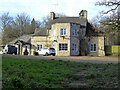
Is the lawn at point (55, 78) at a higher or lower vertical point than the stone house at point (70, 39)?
lower

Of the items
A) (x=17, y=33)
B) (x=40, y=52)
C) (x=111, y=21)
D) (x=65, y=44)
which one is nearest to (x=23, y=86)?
(x=111, y=21)

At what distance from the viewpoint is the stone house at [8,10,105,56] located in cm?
3481

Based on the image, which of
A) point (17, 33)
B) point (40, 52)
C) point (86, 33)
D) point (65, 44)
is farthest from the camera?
point (17, 33)

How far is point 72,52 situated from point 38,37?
8.77 m

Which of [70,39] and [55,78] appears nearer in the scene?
[55,78]

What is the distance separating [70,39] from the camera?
34875mm

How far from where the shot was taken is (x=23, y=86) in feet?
19.0

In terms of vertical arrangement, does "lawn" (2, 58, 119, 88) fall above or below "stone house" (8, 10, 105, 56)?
below

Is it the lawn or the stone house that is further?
the stone house

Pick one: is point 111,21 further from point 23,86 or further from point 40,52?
point 40,52

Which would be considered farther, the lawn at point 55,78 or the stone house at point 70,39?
the stone house at point 70,39

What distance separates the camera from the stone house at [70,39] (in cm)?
3481

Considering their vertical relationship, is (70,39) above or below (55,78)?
above

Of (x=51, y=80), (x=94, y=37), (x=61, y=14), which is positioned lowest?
(x=51, y=80)
